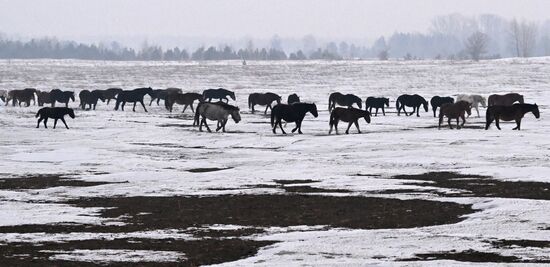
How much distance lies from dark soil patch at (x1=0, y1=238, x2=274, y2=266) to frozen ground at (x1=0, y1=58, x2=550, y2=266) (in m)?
0.24

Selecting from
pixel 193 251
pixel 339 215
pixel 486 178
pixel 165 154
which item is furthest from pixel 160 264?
pixel 165 154

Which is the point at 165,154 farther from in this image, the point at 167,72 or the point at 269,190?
the point at 167,72

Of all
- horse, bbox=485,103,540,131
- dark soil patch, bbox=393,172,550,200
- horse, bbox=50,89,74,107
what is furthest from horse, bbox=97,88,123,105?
dark soil patch, bbox=393,172,550,200

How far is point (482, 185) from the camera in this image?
20.6 metres

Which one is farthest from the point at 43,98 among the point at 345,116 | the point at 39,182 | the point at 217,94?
the point at 39,182

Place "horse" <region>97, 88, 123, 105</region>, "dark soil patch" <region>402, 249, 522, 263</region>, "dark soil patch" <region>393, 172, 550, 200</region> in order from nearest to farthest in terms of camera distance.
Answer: "dark soil patch" <region>402, 249, 522, 263</region> → "dark soil patch" <region>393, 172, 550, 200</region> → "horse" <region>97, 88, 123, 105</region>

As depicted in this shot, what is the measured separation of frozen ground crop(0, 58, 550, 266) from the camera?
13.4 metres

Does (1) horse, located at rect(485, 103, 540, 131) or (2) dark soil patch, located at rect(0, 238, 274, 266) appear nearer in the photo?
(2) dark soil patch, located at rect(0, 238, 274, 266)

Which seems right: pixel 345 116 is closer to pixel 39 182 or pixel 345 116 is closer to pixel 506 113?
pixel 506 113

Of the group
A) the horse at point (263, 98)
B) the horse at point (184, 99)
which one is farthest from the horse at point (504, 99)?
the horse at point (184, 99)

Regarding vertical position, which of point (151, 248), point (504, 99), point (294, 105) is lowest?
point (151, 248)

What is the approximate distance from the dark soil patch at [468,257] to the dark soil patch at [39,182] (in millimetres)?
11450

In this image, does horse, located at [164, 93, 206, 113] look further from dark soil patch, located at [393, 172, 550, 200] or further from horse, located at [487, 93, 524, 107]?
dark soil patch, located at [393, 172, 550, 200]

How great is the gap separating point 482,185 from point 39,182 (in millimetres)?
10541
